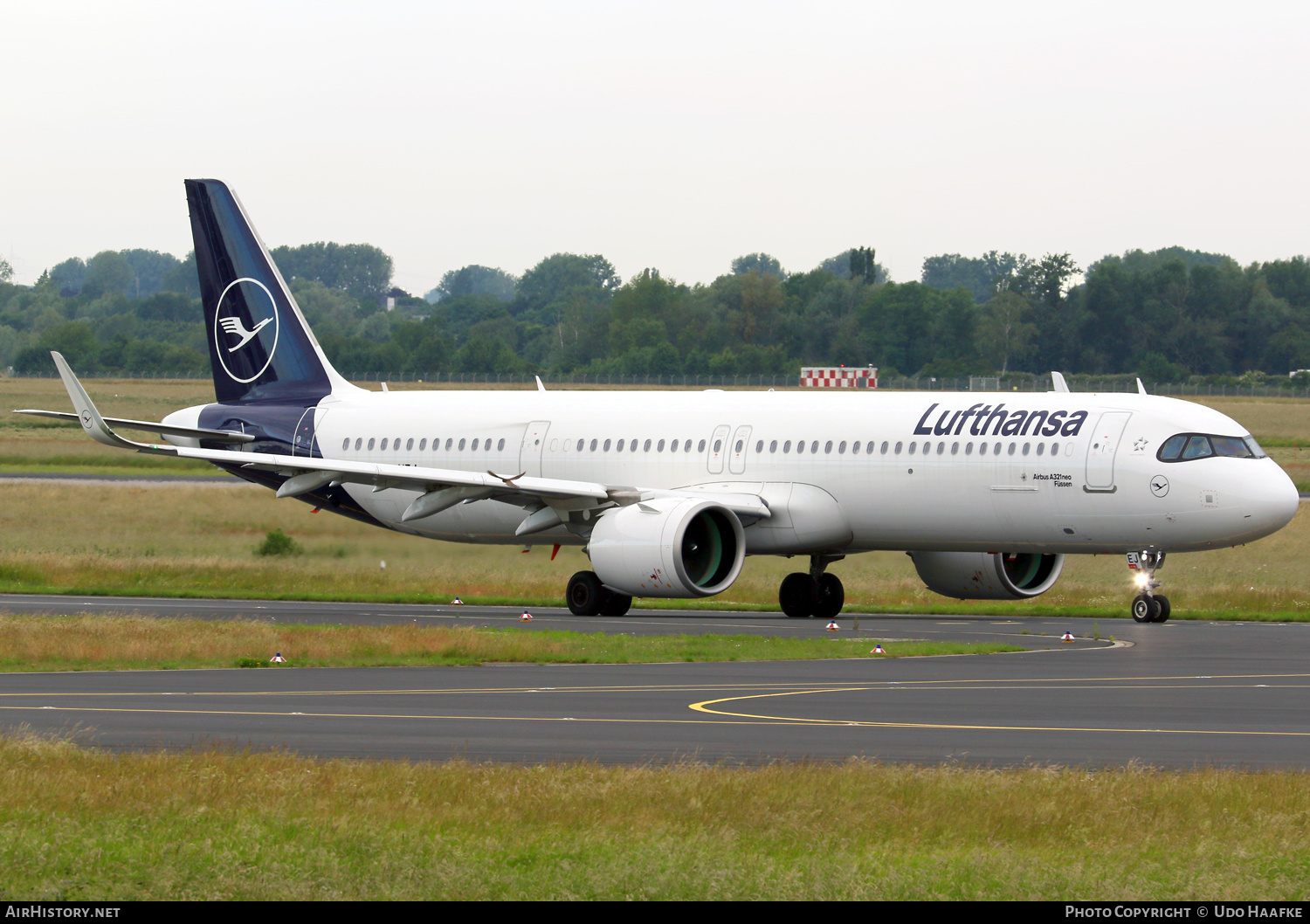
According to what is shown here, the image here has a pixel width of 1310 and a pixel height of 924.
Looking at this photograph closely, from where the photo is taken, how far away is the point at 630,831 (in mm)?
13906

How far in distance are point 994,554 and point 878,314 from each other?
122 meters

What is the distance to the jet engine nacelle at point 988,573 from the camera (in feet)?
130

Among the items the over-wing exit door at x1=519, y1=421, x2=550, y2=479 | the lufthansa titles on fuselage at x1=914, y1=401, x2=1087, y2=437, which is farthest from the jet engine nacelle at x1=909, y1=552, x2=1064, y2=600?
the over-wing exit door at x1=519, y1=421, x2=550, y2=479

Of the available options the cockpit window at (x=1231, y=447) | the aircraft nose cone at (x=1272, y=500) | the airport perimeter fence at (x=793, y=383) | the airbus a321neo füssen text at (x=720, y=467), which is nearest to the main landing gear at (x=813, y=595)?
the airbus a321neo füssen text at (x=720, y=467)

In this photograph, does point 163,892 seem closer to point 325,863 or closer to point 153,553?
point 325,863

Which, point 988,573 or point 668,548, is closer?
point 668,548

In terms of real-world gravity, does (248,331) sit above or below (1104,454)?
above

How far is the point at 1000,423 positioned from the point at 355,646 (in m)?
13.5

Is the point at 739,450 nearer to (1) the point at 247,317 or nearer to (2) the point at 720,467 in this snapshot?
(2) the point at 720,467

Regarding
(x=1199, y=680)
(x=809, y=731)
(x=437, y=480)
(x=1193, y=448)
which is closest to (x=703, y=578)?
(x=437, y=480)

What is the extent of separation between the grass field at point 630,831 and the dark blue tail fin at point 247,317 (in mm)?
29965

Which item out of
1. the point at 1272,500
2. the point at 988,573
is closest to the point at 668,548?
the point at 988,573

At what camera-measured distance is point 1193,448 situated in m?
35.2

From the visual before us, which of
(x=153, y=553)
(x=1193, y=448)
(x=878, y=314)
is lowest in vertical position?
(x=153, y=553)
